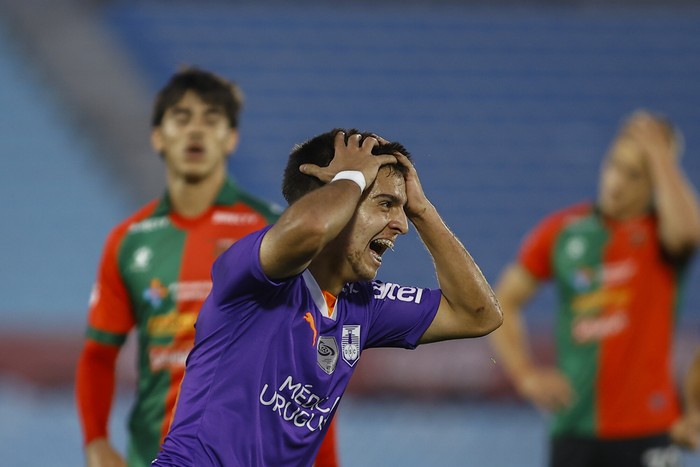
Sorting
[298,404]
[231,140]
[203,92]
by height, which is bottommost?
[298,404]

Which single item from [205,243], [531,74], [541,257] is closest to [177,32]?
[531,74]

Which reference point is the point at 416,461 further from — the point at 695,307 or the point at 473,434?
the point at 695,307

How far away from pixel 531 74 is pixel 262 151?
3394 mm

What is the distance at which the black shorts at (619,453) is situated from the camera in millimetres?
6055

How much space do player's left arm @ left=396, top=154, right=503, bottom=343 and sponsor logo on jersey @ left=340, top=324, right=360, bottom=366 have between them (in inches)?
11.4

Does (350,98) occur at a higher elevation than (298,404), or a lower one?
higher

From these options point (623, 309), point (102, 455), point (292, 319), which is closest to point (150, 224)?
point (102, 455)

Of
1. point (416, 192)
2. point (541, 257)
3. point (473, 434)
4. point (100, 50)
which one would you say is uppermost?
point (100, 50)

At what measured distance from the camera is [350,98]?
14.8m

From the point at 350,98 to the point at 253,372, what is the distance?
38.3 ft

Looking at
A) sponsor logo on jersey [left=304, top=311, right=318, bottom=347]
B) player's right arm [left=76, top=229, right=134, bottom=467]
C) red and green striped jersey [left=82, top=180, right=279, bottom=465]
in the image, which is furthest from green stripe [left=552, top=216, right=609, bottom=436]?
sponsor logo on jersey [left=304, top=311, right=318, bottom=347]

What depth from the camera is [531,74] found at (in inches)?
592

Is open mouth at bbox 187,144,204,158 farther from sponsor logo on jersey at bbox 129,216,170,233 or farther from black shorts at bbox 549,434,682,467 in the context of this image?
black shorts at bbox 549,434,682,467

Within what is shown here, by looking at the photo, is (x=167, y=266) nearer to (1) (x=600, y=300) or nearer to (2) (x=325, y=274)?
(2) (x=325, y=274)
